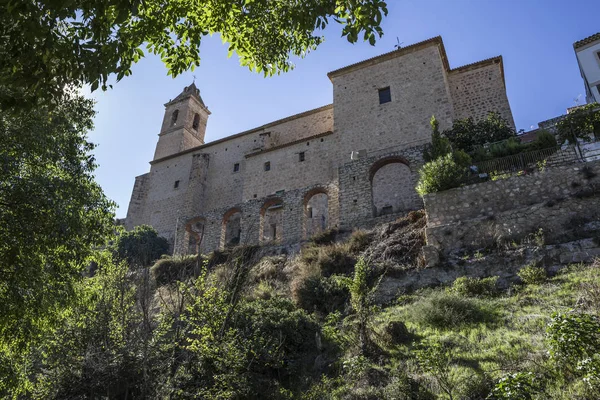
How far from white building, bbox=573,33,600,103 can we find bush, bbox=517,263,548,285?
15.0m

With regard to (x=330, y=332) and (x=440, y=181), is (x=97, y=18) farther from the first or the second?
(x=440, y=181)

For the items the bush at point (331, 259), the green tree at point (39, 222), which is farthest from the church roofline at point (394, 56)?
the green tree at point (39, 222)

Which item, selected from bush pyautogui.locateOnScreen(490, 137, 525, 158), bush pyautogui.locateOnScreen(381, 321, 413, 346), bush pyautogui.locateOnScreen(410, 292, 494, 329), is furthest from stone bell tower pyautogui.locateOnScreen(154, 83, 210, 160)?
bush pyautogui.locateOnScreen(381, 321, 413, 346)

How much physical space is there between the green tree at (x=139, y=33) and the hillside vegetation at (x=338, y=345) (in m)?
4.21

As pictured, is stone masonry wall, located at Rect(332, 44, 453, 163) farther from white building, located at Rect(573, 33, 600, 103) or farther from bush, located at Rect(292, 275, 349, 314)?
bush, located at Rect(292, 275, 349, 314)

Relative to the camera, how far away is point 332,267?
12.6 m

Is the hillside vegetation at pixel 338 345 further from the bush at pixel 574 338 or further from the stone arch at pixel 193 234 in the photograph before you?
the stone arch at pixel 193 234

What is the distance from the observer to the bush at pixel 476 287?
9.16 meters

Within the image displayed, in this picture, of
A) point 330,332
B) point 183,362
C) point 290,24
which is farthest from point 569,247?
point 183,362

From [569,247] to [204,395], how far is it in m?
8.34

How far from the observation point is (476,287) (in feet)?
30.5

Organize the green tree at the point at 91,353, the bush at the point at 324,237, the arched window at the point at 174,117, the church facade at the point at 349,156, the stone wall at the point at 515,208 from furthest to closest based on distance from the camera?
the arched window at the point at 174,117 < the church facade at the point at 349,156 < the bush at the point at 324,237 < the stone wall at the point at 515,208 < the green tree at the point at 91,353

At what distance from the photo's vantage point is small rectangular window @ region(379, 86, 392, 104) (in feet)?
69.8

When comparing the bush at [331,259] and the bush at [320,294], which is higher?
the bush at [331,259]
